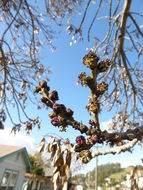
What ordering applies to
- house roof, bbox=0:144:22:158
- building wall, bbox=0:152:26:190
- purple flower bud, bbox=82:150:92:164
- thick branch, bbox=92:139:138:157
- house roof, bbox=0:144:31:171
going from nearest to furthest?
1. purple flower bud, bbox=82:150:92:164
2. thick branch, bbox=92:139:138:157
3. building wall, bbox=0:152:26:190
4. house roof, bbox=0:144:31:171
5. house roof, bbox=0:144:22:158

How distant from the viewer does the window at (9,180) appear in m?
12.8

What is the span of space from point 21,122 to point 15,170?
1199 centimetres

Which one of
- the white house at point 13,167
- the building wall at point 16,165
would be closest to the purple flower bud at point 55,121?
the white house at point 13,167

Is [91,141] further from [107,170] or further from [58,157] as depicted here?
[107,170]

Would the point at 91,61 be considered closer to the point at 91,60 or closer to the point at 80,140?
the point at 91,60

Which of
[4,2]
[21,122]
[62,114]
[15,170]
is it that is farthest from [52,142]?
[15,170]

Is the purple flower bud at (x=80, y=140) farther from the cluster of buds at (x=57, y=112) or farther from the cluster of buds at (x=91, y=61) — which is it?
the cluster of buds at (x=91, y=61)

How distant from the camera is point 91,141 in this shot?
785mm

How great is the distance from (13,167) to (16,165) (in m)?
0.47

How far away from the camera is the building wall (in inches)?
495

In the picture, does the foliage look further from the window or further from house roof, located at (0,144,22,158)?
the window

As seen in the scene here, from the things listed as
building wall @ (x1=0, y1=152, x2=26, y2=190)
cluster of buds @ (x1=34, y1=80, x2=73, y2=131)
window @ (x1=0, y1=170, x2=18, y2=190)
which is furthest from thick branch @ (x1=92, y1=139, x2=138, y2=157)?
A: window @ (x1=0, y1=170, x2=18, y2=190)

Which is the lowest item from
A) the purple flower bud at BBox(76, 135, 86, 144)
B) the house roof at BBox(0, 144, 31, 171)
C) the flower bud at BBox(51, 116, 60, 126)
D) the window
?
the purple flower bud at BBox(76, 135, 86, 144)

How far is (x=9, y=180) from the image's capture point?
43.7 feet
